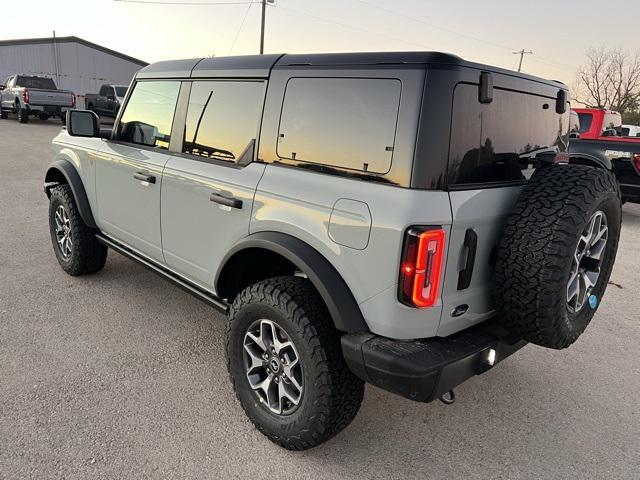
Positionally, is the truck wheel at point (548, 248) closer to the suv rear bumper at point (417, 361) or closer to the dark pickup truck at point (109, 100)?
the suv rear bumper at point (417, 361)

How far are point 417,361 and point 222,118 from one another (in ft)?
5.89

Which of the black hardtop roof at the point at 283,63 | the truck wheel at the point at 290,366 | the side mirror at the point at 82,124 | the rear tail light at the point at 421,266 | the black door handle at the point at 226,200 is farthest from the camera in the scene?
the side mirror at the point at 82,124

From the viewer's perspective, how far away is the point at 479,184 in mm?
2148

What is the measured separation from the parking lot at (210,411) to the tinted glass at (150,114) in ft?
4.52

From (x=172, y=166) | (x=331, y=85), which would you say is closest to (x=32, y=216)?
(x=172, y=166)

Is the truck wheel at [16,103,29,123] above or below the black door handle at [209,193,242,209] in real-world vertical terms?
below

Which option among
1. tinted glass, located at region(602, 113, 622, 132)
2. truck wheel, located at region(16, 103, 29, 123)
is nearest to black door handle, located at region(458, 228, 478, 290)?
tinted glass, located at region(602, 113, 622, 132)

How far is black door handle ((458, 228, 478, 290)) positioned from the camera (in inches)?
80.4

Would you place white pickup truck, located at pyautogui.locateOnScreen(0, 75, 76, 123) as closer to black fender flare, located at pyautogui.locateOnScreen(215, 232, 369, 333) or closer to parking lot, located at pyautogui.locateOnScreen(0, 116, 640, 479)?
parking lot, located at pyautogui.locateOnScreen(0, 116, 640, 479)

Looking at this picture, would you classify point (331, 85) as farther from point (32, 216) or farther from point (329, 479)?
point (32, 216)

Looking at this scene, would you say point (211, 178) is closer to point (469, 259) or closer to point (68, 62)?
point (469, 259)

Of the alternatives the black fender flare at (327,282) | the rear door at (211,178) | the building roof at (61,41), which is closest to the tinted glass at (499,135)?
the black fender flare at (327,282)

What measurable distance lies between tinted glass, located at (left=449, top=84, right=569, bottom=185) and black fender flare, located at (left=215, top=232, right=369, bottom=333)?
65 cm

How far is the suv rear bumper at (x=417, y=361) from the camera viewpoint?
6.33 feet
